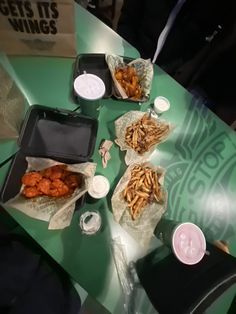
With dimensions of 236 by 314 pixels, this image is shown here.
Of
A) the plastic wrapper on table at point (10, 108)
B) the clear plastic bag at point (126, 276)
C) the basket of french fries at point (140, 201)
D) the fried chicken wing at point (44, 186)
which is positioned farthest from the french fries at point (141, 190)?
the plastic wrapper on table at point (10, 108)

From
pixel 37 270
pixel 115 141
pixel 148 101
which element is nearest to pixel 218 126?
pixel 148 101

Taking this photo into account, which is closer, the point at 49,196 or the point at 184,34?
the point at 49,196

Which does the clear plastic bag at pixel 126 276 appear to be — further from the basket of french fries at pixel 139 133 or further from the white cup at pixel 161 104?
the white cup at pixel 161 104

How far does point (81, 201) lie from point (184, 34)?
38.8 inches

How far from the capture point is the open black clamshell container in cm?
89

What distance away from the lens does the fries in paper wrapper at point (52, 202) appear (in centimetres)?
81

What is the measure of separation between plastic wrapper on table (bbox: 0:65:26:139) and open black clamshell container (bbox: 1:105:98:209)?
30 millimetres

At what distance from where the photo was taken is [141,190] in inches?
35.3

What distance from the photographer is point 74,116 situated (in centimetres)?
96

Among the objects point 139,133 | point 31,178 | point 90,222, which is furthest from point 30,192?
point 139,133

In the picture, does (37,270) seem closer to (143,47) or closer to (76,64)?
(76,64)

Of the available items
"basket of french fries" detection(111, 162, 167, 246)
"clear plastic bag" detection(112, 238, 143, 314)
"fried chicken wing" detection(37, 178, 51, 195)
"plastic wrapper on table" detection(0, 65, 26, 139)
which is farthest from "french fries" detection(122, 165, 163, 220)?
"plastic wrapper on table" detection(0, 65, 26, 139)

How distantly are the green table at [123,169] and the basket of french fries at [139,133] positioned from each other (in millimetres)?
37

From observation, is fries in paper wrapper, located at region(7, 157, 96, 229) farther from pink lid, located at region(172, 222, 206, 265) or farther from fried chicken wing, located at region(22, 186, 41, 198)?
pink lid, located at region(172, 222, 206, 265)
